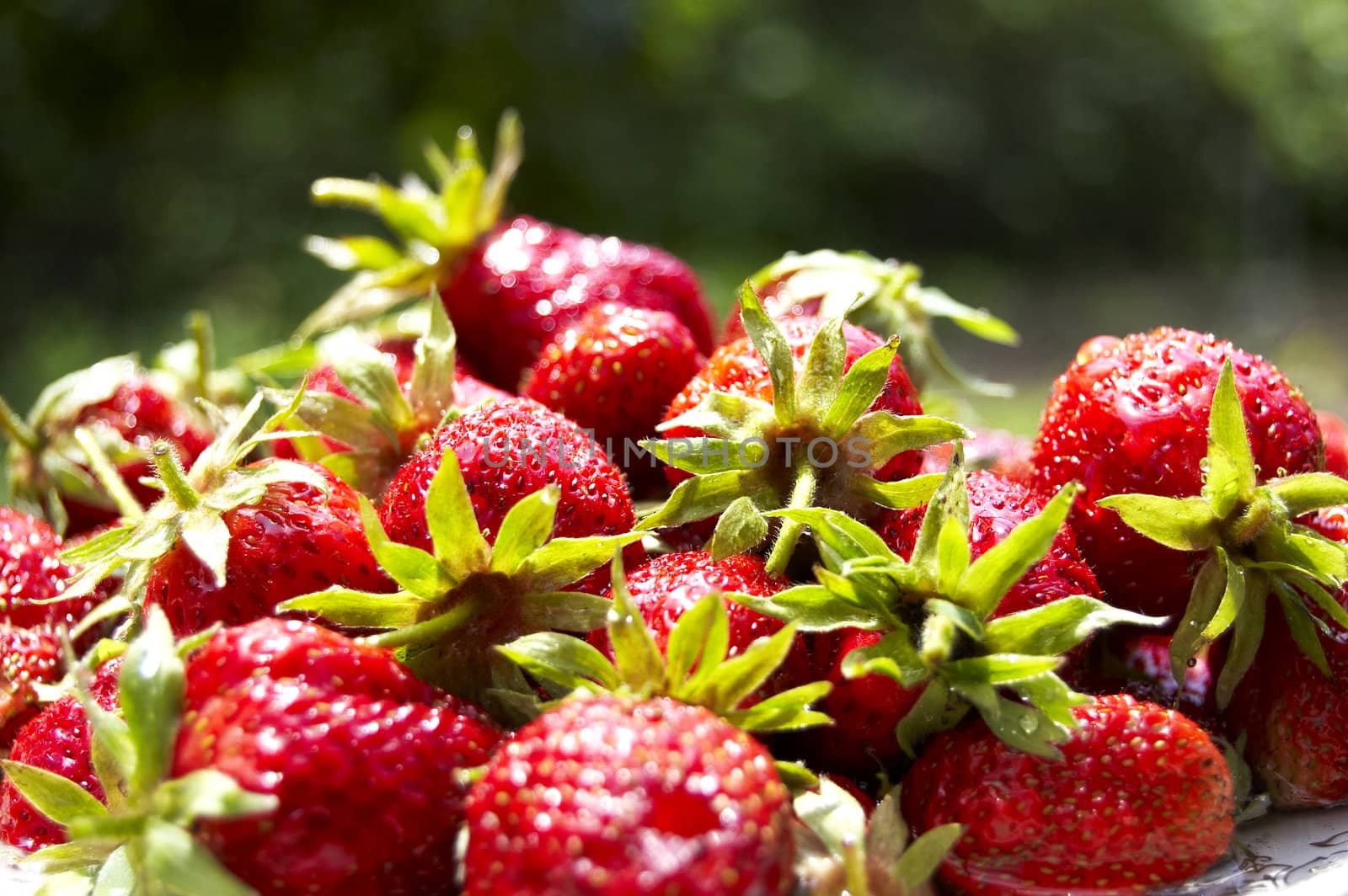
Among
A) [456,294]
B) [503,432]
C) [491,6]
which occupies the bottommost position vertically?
[503,432]

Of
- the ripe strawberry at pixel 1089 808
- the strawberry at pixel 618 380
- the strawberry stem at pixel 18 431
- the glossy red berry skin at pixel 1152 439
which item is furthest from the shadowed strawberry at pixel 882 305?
the strawberry stem at pixel 18 431

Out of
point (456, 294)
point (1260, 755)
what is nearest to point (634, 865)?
point (1260, 755)

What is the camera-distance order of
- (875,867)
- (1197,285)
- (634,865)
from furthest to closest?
(1197,285)
(875,867)
(634,865)

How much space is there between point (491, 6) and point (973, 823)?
21.7ft

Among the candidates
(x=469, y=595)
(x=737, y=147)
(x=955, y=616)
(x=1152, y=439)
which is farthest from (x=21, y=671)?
(x=737, y=147)

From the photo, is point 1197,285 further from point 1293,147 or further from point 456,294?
point 456,294

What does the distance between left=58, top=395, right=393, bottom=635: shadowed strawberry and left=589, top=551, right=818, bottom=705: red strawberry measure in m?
0.26

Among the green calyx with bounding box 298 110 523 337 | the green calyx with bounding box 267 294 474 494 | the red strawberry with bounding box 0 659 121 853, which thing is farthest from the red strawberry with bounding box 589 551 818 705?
the green calyx with bounding box 298 110 523 337

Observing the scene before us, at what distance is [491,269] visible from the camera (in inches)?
67.2

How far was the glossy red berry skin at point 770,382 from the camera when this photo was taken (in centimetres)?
121

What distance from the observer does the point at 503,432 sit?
1.16 metres

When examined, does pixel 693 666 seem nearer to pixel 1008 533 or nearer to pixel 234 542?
pixel 1008 533

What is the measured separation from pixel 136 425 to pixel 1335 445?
1.52 metres

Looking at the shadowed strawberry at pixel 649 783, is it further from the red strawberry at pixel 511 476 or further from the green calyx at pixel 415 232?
the green calyx at pixel 415 232
